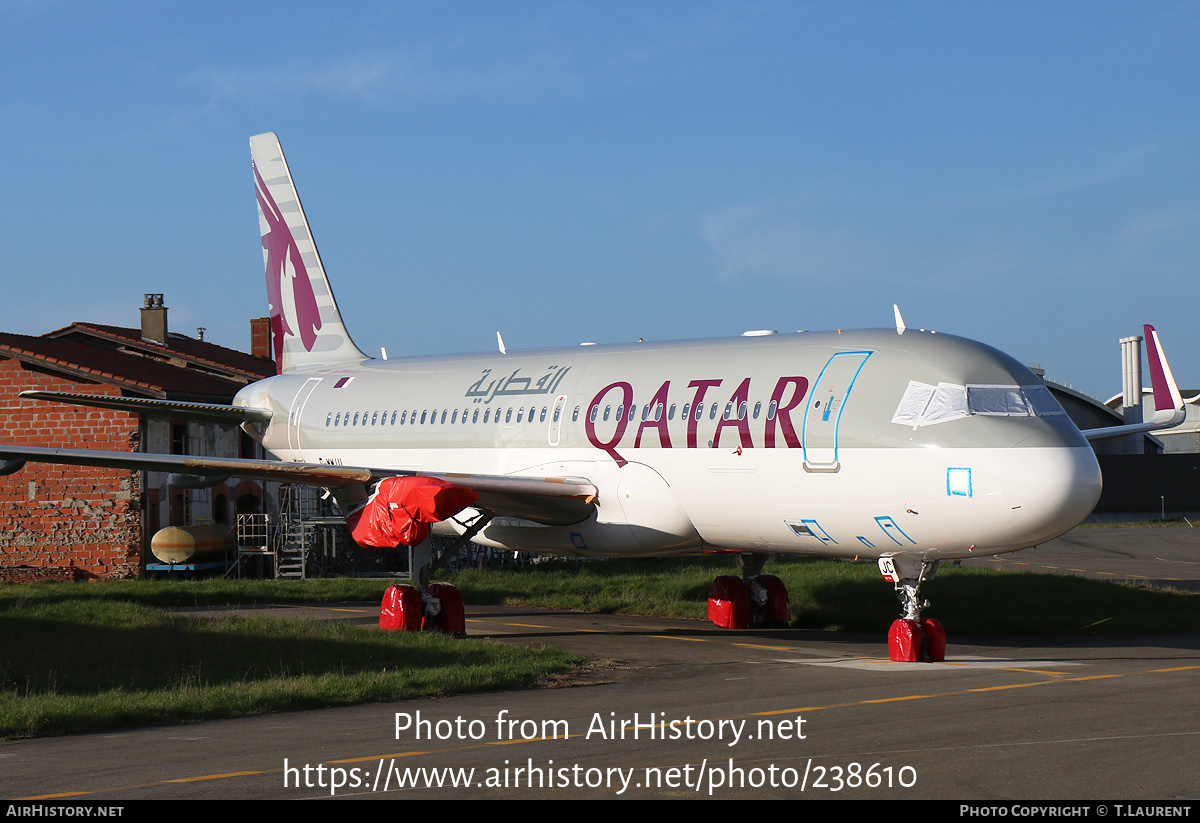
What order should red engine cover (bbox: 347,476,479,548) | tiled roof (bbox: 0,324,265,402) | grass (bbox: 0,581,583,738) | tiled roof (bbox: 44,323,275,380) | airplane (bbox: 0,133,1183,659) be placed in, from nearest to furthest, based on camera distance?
1. grass (bbox: 0,581,583,738)
2. airplane (bbox: 0,133,1183,659)
3. red engine cover (bbox: 347,476,479,548)
4. tiled roof (bbox: 0,324,265,402)
5. tiled roof (bbox: 44,323,275,380)

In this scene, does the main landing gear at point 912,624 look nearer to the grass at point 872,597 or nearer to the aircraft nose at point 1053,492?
the aircraft nose at point 1053,492

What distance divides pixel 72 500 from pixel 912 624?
2358 centimetres

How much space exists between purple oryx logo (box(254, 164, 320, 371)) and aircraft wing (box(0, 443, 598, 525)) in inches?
369

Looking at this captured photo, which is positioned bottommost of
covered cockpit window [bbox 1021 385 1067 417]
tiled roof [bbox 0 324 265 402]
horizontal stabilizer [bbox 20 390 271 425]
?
covered cockpit window [bbox 1021 385 1067 417]

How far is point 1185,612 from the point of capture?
2222cm

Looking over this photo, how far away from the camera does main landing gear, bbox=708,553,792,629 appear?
21.9 metres

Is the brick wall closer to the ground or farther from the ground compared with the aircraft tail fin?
closer to the ground

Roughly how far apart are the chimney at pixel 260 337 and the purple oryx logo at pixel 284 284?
2046cm

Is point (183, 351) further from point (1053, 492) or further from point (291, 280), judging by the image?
point (1053, 492)

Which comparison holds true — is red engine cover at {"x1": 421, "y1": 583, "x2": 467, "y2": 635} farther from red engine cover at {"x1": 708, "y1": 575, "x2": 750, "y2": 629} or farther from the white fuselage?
red engine cover at {"x1": 708, "y1": 575, "x2": 750, "y2": 629}

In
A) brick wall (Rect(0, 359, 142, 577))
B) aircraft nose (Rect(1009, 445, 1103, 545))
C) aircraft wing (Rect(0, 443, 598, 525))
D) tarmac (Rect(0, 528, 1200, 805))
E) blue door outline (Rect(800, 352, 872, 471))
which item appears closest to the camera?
tarmac (Rect(0, 528, 1200, 805))

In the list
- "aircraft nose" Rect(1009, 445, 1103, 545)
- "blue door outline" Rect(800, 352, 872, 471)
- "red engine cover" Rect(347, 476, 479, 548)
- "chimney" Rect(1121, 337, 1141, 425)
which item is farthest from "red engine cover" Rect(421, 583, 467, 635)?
"chimney" Rect(1121, 337, 1141, 425)
